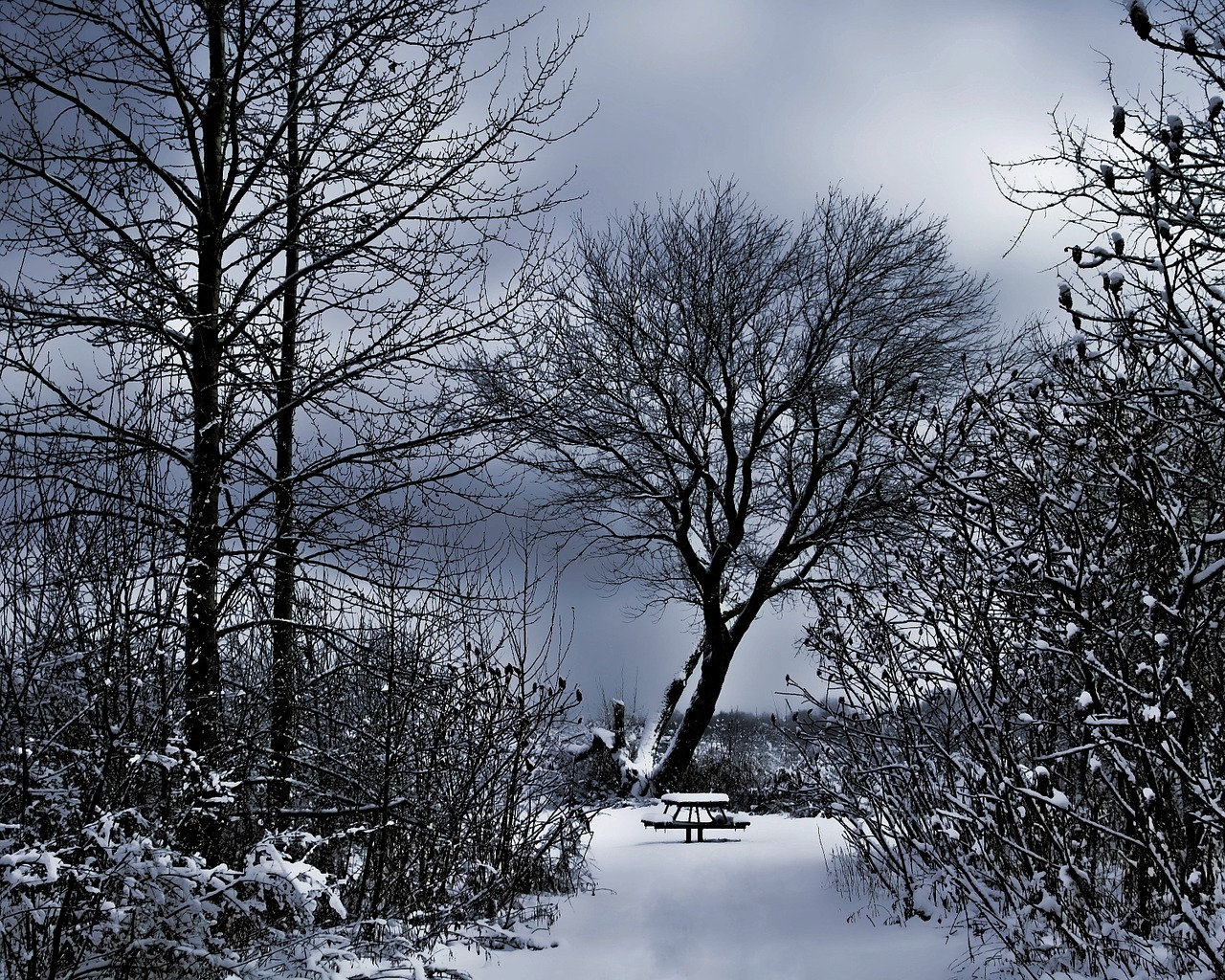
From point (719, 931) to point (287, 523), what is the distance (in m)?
4.11

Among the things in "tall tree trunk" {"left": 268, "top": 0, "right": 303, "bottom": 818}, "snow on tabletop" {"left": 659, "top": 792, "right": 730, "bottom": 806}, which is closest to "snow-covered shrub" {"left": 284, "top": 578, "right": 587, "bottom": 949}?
"tall tree trunk" {"left": 268, "top": 0, "right": 303, "bottom": 818}

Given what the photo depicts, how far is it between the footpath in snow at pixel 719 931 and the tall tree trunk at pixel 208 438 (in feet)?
7.08

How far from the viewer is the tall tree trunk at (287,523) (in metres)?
6.07

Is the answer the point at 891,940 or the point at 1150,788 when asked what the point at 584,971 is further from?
the point at 1150,788

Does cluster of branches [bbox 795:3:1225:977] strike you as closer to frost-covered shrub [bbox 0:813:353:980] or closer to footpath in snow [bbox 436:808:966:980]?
footpath in snow [bbox 436:808:966:980]

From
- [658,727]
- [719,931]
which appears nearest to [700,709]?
[658,727]

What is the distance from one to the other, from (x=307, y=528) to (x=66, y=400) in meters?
1.53

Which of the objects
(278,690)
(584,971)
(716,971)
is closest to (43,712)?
(278,690)

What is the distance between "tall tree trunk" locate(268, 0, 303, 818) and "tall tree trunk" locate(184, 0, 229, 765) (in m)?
0.39

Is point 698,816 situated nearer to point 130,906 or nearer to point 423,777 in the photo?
point 423,777

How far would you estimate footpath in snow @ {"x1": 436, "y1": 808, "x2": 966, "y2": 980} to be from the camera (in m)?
5.62

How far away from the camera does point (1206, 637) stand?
167 inches

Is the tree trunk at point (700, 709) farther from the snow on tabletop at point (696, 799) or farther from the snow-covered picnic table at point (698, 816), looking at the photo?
the snow on tabletop at point (696, 799)

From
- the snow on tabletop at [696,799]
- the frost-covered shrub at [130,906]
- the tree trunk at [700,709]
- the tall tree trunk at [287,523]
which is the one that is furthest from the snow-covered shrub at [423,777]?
the tree trunk at [700,709]
